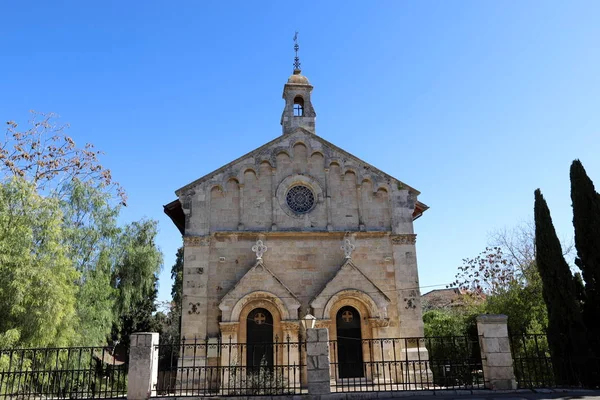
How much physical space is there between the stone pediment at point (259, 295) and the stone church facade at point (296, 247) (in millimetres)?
38

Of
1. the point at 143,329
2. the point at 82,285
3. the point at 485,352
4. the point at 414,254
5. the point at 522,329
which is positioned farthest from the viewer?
the point at 143,329

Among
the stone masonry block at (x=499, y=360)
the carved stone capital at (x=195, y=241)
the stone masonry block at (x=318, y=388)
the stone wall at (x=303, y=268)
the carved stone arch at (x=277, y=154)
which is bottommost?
the stone masonry block at (x=318, y=388)

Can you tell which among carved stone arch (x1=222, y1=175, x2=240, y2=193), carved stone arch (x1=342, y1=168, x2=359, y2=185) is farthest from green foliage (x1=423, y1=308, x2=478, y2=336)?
carved stone arch (x1=222, y1=175, x2=240, y2=193)

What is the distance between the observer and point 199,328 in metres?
17.9

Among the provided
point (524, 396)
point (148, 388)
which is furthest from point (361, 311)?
point (148, 388)

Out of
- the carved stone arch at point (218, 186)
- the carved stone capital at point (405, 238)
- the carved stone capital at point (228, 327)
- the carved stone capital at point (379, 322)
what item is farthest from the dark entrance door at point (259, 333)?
the carved stone capital at point (405, 238)

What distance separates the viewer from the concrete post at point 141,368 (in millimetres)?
11711

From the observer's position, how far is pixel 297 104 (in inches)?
940

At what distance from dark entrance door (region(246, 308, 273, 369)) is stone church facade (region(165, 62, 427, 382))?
0.04 meters

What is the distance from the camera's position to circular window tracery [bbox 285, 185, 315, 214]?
20.4 meters

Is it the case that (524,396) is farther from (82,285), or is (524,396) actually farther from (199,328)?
(82,285)

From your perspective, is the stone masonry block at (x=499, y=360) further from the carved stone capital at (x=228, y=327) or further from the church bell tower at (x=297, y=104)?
the church bell tower at (x=297, y=104)

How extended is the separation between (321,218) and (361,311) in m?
4.13

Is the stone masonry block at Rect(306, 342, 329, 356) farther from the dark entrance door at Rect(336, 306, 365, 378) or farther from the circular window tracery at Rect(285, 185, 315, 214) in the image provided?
the circular window tracery at Rect(285, 185, 315, 214)
